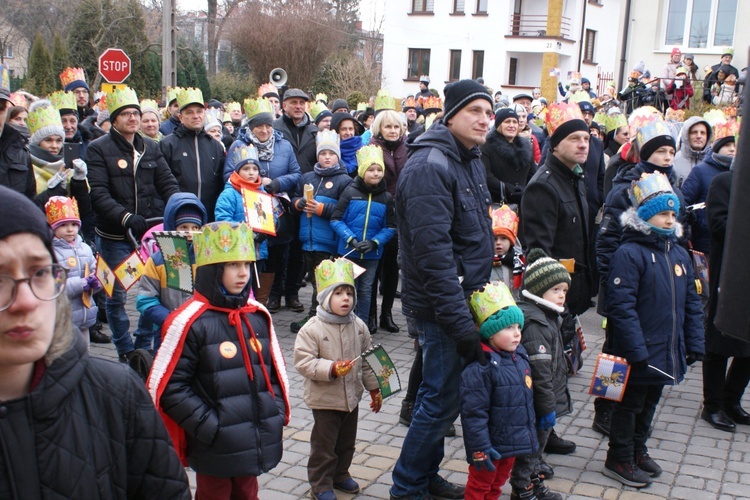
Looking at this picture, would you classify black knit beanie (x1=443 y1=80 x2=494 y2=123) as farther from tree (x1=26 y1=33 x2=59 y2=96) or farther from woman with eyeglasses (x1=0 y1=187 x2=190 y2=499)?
tree (x1=26 y1=33 x2=59 y2=96)

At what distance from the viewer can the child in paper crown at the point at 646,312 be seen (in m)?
5.13

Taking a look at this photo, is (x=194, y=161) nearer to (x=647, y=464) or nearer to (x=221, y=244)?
(x=221, y=244)

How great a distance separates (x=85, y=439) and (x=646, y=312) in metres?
4.06

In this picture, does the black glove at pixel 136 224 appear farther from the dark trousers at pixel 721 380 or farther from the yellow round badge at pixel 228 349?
the dark trousers at pixel 721 380

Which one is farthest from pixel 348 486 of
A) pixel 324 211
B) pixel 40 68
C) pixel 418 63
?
pixel 418 63

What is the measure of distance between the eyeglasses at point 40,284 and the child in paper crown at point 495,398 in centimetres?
278

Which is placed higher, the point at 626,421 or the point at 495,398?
the point at 495,398

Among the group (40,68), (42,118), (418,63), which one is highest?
(418,63)

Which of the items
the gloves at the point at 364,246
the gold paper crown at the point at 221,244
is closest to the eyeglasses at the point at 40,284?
the gold paper crown at the point at 221,244

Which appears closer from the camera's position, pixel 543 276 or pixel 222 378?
pixel 222 378

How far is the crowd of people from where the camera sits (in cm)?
198

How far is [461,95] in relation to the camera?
14.7 ft

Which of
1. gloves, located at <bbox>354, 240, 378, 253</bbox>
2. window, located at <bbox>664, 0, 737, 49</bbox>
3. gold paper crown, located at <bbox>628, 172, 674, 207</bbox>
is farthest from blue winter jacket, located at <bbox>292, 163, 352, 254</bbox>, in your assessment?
window, located at <bbox>664, 0, 737, 49</bbox>

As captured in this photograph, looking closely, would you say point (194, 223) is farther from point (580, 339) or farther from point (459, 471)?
point (580, 339)
